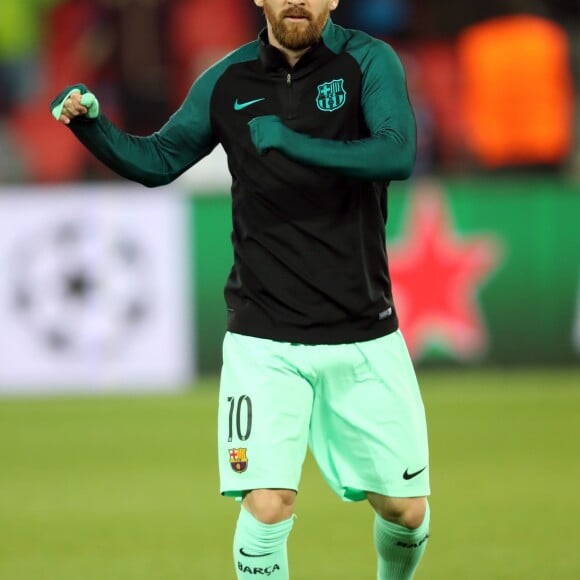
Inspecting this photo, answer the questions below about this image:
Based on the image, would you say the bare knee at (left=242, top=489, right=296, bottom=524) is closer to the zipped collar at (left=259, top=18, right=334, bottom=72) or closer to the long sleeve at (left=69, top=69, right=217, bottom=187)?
the long sleeve at (left=69, top=69, right=217, bottom=187)

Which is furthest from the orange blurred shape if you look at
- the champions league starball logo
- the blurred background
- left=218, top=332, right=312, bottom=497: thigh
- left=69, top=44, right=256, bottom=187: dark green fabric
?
left=218, top=332, right=312, bottom=497: thigh

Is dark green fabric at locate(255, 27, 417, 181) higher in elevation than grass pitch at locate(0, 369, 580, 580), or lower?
higher

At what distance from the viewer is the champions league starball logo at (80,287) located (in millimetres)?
11219

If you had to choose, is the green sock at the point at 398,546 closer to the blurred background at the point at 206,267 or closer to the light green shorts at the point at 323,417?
the light green shorts at the point at 323,417

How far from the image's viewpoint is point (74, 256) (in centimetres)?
1124

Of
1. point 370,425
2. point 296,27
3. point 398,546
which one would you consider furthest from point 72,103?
point 398,546

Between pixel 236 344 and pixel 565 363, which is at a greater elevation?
pixel 236 344

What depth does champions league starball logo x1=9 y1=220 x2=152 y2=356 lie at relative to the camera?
11.2 metres

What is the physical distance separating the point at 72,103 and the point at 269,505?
56.7 inches

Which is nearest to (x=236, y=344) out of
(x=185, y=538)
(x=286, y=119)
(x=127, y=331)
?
(x=286, y=119)

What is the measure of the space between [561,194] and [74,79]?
5.02m

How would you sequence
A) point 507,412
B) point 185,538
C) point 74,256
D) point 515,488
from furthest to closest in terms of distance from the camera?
point 74,256 < point 507,412 < point 515,488 < point 185,538

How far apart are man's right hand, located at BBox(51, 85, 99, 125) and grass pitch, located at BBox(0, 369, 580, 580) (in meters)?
2.17

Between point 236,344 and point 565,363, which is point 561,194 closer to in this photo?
point 565,363
